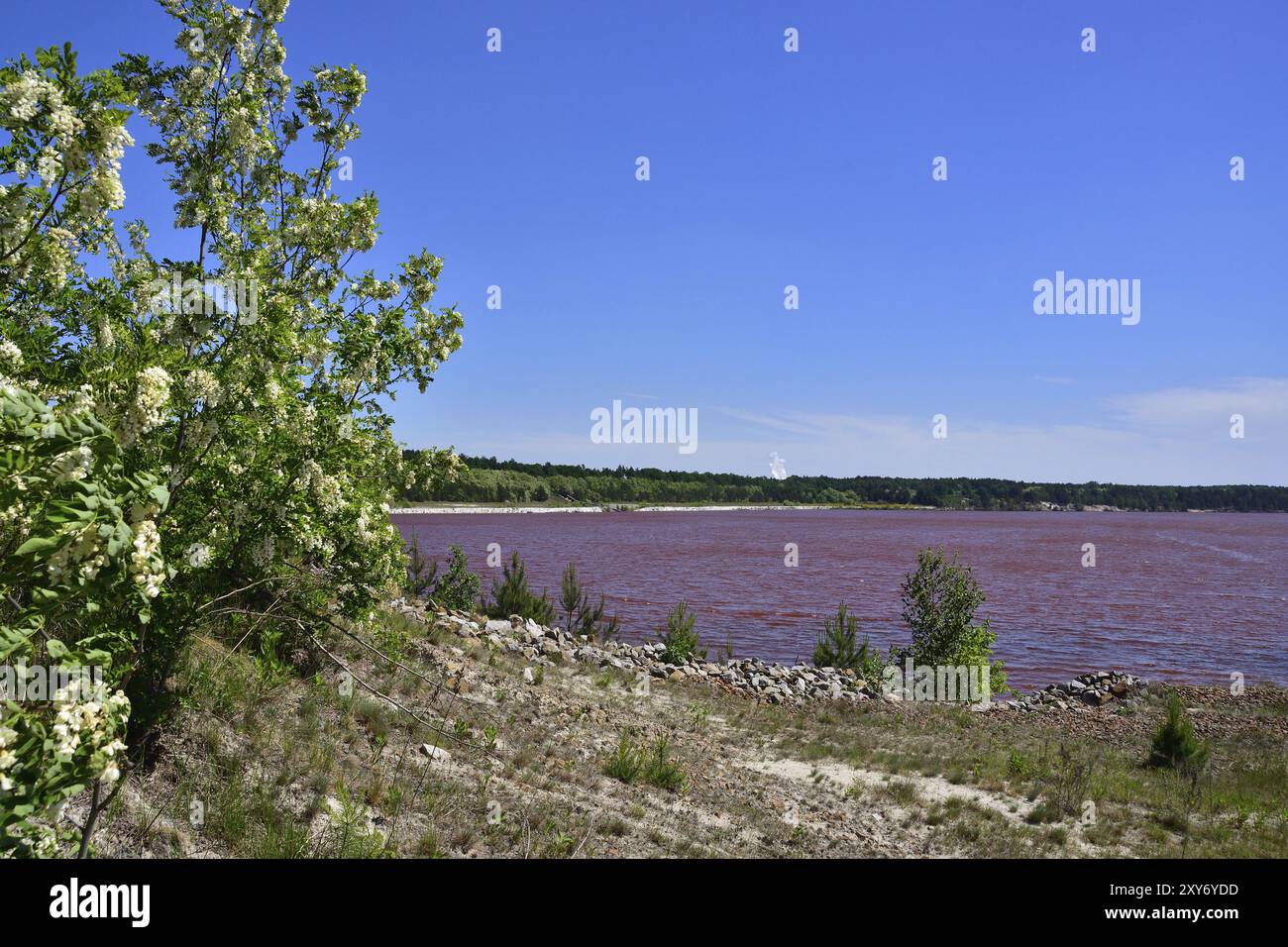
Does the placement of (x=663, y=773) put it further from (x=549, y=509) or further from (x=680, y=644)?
(x=549, y=509)

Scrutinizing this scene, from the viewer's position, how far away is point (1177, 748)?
1508cm

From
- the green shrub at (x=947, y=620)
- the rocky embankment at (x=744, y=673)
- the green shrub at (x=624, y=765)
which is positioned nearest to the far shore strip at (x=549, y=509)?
the rocky embankment at (x=744, y=673)

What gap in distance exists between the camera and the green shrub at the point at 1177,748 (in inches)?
582

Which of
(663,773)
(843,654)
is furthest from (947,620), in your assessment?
(663,773)

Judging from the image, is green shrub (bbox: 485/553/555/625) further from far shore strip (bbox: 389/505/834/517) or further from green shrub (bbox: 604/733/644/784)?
far shore strip (bbox: 389/505/834/517)

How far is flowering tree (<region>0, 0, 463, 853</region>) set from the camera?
274 centimetres

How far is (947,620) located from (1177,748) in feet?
21.4

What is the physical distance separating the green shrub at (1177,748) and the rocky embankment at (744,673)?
5.04m

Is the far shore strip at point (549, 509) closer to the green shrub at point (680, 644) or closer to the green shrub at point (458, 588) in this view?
the green shrub at point (458, 588)

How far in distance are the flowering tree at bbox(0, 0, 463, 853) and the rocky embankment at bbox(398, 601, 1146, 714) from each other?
8257 mm

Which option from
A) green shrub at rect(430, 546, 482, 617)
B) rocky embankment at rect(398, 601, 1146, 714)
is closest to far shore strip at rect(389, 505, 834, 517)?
green shrub at rect(430, 546, 482, 617)

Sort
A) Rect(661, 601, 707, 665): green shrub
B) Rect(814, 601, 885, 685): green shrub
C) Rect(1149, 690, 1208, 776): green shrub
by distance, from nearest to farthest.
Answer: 1. Rect(1149, 690, 1208, 776): green shrub
2. Rect(661, 601, 707, 665): green shrub
3. Rect(814, 601, 885, 685): green shrub
